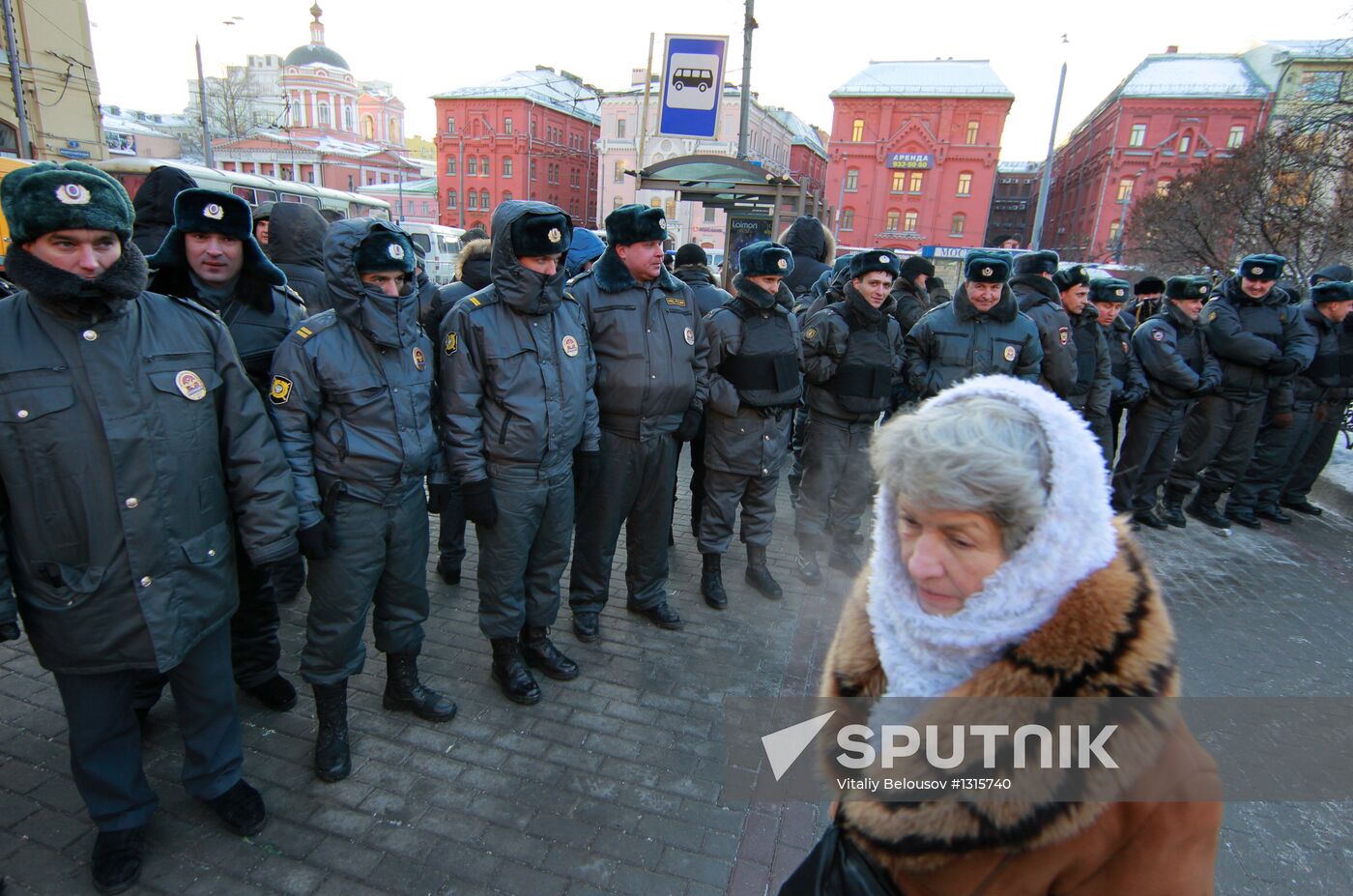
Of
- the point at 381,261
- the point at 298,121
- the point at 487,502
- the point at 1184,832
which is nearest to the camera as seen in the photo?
the point at 1184,832

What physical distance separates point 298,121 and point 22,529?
75.4 metres

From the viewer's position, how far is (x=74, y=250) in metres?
2.05

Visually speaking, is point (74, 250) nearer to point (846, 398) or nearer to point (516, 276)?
point (516, 276)

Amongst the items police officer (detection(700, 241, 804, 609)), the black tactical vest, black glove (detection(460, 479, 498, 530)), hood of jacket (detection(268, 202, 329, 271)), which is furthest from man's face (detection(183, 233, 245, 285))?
the black tactical vest

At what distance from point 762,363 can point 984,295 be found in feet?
5.69

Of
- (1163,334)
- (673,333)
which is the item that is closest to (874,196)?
(1163,334)

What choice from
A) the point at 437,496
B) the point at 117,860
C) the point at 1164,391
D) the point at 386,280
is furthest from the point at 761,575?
the point at 1164,391

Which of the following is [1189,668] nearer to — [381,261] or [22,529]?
[381,261]

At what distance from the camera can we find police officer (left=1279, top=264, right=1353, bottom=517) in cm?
650

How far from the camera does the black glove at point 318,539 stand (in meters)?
2.63

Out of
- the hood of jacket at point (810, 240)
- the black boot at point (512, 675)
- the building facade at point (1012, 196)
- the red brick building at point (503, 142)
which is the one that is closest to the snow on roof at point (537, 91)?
the red brick building at point (503, 142)

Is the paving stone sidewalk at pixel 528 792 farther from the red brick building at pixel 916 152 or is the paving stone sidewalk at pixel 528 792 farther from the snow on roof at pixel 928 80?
the snow on roof at pixel 928 80

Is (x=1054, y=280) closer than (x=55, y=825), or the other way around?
(x=55, y=825)

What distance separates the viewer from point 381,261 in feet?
8.98
